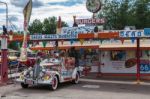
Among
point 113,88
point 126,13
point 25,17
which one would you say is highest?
point 126,13

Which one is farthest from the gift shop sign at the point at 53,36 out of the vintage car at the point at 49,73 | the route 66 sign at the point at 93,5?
the route 66 sign at the point at 93,5

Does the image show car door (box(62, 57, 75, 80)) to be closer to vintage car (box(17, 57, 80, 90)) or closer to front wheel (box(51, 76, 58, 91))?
vintage car (box(17, 57, 80, 90))

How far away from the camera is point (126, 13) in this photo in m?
63.3

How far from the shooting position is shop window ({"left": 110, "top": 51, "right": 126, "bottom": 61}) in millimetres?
28016

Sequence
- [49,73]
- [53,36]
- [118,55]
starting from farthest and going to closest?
[118,55], [53,36], [49,73]

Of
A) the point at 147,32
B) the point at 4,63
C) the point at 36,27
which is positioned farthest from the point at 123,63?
the point at 36,27

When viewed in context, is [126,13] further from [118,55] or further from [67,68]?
[67,68]

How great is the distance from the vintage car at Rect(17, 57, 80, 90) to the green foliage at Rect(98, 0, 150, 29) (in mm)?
40413

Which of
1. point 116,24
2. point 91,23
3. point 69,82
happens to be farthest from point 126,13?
point 69,82

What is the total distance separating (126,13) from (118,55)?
119ft

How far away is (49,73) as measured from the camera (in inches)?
738

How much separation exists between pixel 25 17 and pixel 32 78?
4.08 m

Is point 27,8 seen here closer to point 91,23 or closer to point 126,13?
point 91,23

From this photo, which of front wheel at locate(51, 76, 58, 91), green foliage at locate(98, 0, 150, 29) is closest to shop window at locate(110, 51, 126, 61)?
front wheel at locate(51, 76, 58, 91)
